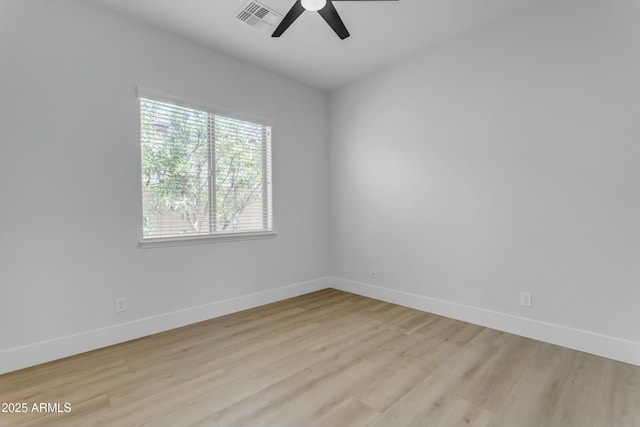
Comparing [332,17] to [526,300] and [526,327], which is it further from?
[526,327]

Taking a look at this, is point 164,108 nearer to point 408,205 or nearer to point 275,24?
point 275,24

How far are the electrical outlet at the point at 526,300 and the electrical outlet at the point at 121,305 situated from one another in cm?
362

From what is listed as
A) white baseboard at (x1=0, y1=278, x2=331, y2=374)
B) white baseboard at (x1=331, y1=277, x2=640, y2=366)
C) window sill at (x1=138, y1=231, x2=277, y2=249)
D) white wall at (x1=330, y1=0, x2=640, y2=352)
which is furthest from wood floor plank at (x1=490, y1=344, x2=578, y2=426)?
window sill at (x1=138, y1=231, x2=277, y2=249)

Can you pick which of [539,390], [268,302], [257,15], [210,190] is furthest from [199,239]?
[539,390]

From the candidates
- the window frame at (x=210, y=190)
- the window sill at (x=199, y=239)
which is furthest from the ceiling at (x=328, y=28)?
the window sill at (x=199, y=239)

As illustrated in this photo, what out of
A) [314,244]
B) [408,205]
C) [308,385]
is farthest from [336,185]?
[308,385]

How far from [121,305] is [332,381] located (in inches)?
78.5

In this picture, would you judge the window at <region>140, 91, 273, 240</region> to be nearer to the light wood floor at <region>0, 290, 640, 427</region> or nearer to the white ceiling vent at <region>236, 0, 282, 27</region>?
the white ceiling vent at <region>236, 0, 282, 27</region>

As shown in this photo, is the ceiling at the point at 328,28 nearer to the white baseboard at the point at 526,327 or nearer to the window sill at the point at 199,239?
the window sill at the point at 199,239

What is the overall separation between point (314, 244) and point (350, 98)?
7.00 ft

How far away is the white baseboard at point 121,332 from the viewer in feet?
7.35

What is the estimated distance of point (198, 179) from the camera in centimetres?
321

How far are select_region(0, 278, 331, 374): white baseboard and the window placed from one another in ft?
2.58

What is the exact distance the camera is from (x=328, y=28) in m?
2.92
